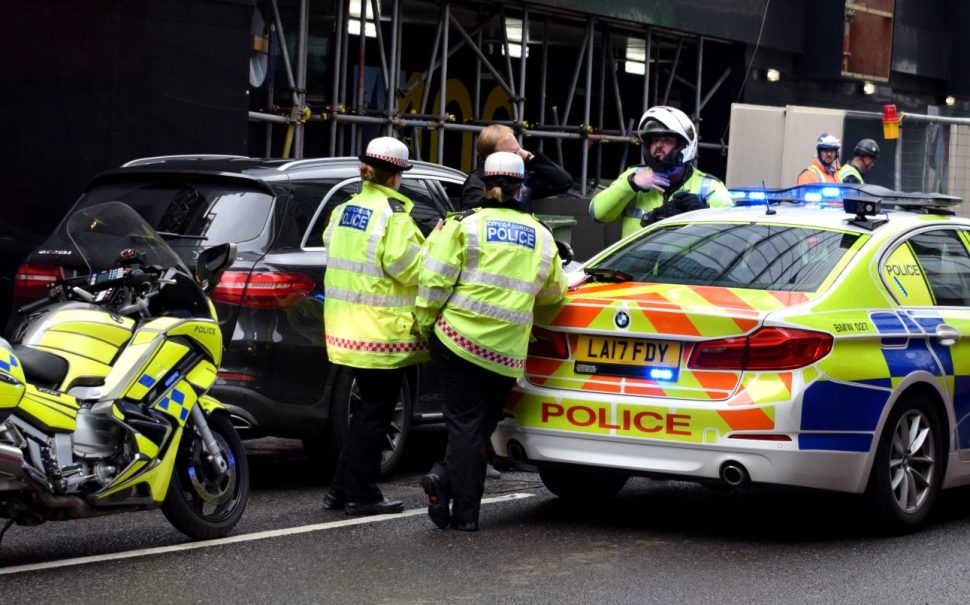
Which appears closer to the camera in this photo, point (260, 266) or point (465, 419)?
point (465, 419)

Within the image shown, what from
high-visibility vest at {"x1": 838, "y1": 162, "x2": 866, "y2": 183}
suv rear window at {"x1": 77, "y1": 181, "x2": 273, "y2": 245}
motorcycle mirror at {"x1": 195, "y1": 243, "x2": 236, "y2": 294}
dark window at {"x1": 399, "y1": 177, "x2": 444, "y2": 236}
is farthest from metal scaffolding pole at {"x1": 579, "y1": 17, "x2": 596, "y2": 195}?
motorcycle mirror at {"x1": 195, "y1": 243, "x2": 236, "y2": 294}

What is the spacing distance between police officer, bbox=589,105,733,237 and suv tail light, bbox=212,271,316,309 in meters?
2.22

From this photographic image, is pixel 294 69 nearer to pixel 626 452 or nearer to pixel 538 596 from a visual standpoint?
pixel 626 452

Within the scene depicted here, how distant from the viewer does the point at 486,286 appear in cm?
700

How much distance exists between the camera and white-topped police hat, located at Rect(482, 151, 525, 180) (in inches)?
278

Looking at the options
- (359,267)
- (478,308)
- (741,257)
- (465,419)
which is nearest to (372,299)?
(359,267)

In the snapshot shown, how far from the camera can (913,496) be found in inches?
287

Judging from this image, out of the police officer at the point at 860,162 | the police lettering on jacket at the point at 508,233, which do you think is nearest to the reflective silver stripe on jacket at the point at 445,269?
the police lettering on jacket at the point at 508,233

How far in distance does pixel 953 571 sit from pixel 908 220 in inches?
74.9

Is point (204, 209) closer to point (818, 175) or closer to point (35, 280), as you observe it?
point (35, 280)

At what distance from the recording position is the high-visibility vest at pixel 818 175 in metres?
13.0

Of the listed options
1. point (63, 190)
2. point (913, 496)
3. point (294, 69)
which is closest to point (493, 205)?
point (913, 496)

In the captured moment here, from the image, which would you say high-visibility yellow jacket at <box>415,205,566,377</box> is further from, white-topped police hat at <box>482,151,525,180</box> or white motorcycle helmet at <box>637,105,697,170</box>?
white motorcycle helmet at <box>637,105,697,170</box>

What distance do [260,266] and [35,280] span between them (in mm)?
1156
